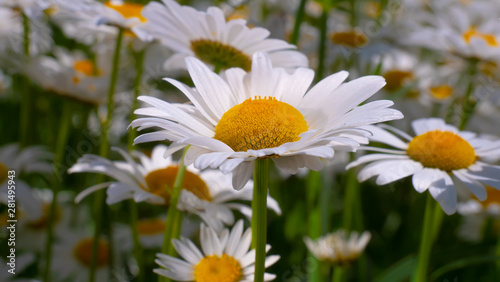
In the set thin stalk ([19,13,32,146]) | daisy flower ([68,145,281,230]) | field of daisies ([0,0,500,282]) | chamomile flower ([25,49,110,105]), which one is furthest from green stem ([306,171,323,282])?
thin stalk ([19,13,32,146])

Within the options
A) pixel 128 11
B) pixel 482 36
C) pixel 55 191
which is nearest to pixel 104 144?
pixel 55 191

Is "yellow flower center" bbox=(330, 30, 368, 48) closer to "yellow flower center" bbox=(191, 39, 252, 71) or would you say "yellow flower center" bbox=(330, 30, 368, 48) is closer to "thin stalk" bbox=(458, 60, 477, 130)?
"thin stalk" bbox=(458, 60, 477, 130)

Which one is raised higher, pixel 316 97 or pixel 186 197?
pixel 316 97

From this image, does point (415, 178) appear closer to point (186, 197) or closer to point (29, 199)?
point (186, 197)

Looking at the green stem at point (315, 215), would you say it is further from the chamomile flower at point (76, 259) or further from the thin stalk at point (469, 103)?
the chamomile flower at point (76, 259)

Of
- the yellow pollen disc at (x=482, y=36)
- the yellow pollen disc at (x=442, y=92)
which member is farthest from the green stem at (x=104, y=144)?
the yellow pollen disc at (x=442, y=92)

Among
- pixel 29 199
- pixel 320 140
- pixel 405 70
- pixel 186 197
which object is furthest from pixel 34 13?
pixel 405 70
